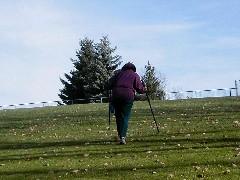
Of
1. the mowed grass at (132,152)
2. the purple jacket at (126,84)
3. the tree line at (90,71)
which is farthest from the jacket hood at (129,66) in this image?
the tree line at (90,71)

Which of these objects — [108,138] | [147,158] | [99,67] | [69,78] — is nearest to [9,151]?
[108,138]

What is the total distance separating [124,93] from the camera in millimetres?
14445

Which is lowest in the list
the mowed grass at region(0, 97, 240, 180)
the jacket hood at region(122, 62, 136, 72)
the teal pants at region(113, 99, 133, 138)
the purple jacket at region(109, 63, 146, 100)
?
the mowed grass at region(0, 97, 240, 180)

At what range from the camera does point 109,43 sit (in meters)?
69.6

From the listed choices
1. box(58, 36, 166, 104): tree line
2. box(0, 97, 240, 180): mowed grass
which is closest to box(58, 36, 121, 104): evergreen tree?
box(58, 36, 166, 104): tree line

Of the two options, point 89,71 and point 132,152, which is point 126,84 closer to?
point 132,152

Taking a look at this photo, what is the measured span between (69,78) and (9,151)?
55030mm

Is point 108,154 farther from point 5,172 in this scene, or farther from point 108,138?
point 108,138

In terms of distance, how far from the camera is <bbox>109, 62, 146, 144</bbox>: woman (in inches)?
565

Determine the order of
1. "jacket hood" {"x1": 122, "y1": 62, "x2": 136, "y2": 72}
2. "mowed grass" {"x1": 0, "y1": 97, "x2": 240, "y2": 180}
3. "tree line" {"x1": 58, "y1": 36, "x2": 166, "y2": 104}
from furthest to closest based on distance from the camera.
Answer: "tree line" {"x1": 58, "y1": 36, "x2": 166, "y2": 104}
"jacket hood" {"x1": 122, "y1": 62, "x2": 136, "y2": 72}
"mowed grass" {"x1": 0, "y1": 97, "x2": 240, "y2": 180}

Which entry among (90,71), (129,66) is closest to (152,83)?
(90,71)

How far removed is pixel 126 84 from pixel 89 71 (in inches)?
2088

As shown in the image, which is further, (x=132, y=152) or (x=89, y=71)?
(x=89, y=71)

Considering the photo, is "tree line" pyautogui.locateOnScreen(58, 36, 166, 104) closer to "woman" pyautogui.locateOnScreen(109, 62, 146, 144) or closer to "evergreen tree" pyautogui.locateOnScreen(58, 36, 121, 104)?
"evergreen tree" pyautogui.locateOnScreen(58, 36, 121, 104)
